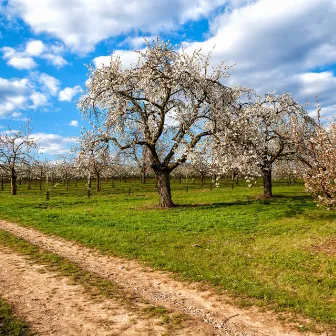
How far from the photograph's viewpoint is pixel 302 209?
22.5 m

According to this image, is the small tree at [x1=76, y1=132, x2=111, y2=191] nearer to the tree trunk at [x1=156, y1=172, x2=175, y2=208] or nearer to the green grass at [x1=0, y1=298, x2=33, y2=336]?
the tree trunk at [x1=156, y1=172, x2=175, y2=208]

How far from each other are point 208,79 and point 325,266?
17.4m

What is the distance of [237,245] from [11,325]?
1023 cm

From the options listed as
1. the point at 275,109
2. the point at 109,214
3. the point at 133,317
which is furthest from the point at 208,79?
the point at 133,317

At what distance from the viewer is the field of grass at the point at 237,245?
28.9 ft

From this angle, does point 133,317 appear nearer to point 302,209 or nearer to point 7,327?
point 7,327

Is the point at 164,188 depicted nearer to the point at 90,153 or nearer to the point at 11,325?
the point at 90,153

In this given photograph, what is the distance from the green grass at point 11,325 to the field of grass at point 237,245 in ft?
17.4

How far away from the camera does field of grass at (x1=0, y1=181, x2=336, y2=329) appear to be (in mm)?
8797

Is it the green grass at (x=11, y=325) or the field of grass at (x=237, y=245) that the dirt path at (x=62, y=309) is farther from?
the field of grass at (x=237, y=245)

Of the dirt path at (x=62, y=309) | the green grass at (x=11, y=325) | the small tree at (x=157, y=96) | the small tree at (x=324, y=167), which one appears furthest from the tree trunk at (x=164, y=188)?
the green grass at (x=11, y=325)

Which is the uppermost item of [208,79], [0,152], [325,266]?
[208,79]

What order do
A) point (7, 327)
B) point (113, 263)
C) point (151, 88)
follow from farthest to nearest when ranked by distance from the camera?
point (151, 88) → point (113, 263) → point (7, 327)

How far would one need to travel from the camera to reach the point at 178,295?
8.57 m
